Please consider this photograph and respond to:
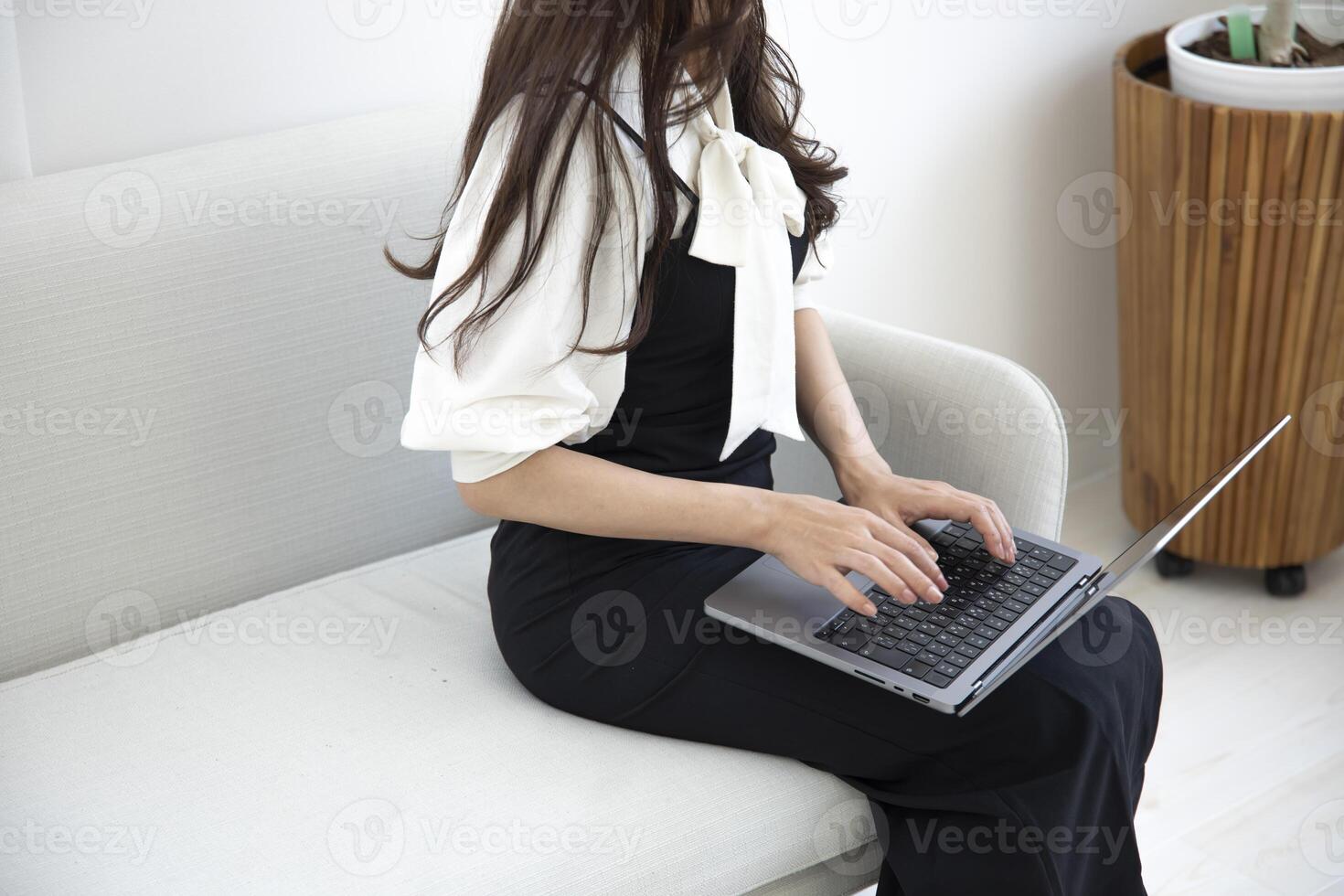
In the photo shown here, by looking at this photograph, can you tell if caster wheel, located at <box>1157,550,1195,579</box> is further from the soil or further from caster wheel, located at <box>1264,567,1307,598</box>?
the soil

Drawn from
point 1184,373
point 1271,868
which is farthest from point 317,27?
point 1271,868

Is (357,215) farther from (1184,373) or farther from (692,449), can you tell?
(1184,373)

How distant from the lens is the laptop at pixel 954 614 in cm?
104

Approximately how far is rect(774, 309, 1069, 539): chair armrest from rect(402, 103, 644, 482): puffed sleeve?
1.37 feet

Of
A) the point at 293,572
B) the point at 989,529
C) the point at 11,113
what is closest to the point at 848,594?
the point at 989,529

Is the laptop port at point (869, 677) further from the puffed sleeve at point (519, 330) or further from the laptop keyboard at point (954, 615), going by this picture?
the puffed sleeve at point (519, 330)

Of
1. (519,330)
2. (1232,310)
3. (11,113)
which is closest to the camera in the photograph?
(519,330)

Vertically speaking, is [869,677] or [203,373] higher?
[203,373]

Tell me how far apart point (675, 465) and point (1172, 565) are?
3.87 ft

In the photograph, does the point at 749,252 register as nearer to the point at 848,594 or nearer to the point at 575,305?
the point at 575,305

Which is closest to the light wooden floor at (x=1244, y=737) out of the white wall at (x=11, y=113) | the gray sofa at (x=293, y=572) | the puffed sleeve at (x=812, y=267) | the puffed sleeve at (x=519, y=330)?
the gray sofa at (x=293, y=572)

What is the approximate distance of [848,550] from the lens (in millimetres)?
1069

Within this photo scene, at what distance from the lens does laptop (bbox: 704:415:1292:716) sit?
1.04 m

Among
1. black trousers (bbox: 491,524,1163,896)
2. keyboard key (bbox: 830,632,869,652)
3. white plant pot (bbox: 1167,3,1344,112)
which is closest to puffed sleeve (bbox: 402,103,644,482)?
black trousers (bbox: 491,524,1163,896)
